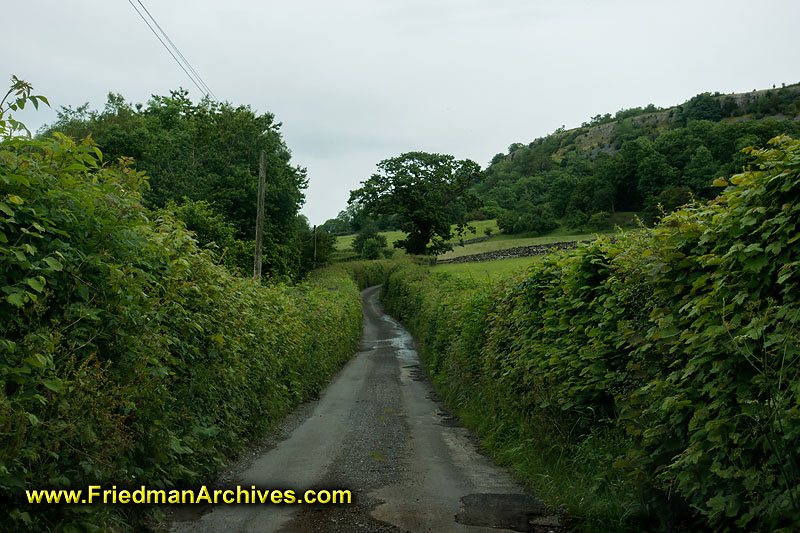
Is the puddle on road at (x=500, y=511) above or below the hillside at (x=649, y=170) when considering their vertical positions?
below

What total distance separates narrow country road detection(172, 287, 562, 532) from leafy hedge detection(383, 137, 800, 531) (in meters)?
0.72

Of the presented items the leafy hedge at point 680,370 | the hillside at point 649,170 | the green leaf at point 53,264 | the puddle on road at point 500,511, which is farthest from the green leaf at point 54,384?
the hillside at point 649,170

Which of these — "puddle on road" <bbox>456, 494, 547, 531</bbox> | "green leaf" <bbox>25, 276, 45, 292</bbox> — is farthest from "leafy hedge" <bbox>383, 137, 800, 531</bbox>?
"green leaf" <bbox>25, 276, 45, 292</bbox>

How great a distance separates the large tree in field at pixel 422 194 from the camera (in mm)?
55188

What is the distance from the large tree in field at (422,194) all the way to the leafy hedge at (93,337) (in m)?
48.1

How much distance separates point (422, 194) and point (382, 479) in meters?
50.0

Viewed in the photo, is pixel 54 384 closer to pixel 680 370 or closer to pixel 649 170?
pixel 680 370

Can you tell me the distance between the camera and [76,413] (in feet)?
12.3

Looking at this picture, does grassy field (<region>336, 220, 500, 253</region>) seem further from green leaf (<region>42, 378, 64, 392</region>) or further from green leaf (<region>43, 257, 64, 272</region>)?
green leaf (<region>42, 378, 64, 392</region>)

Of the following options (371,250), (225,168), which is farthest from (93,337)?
(371,250)

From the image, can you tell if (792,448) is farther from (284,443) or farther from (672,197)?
(672,197)

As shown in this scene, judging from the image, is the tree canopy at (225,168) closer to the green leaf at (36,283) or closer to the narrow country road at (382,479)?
the narrow country road at (382,479)

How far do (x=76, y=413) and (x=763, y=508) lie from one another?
4.41m

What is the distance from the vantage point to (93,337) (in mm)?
4098
